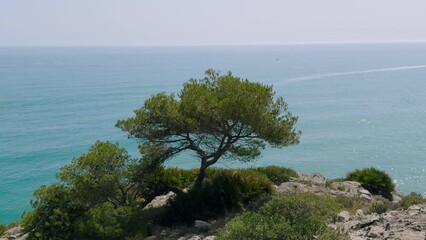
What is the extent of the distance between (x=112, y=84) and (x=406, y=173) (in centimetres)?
9441

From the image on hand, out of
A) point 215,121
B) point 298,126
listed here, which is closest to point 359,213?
point 215,121

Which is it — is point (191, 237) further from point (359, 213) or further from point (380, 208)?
point (380, 208)

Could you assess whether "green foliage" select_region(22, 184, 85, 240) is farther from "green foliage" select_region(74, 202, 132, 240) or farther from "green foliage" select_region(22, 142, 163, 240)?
"green foliage" select_region(74, 202, 132, 240)

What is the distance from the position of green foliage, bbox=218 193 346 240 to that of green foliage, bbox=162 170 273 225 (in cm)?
427

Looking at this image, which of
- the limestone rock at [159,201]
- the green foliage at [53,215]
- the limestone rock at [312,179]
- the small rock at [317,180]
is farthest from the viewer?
the small rock at [317,180]

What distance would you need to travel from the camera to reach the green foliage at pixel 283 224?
12.2 m

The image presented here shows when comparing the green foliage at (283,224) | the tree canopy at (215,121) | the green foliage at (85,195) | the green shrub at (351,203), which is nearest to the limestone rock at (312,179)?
the green shrub at (351,203)

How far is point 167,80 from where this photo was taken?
5379 inches

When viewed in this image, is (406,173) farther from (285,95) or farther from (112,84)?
(112,84)

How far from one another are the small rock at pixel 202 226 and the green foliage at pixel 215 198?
109 cm

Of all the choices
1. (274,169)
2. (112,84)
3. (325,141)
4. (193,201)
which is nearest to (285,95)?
(325,141)

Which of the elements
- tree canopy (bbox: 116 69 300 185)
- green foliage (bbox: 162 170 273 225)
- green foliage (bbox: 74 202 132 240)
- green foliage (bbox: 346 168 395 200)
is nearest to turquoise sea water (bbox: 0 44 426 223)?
green foliage (bbox: 346 168 395 200)

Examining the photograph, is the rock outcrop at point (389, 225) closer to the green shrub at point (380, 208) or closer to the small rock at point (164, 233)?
the green shrub at point (380, 208)

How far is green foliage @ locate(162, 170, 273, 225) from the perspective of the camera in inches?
712
